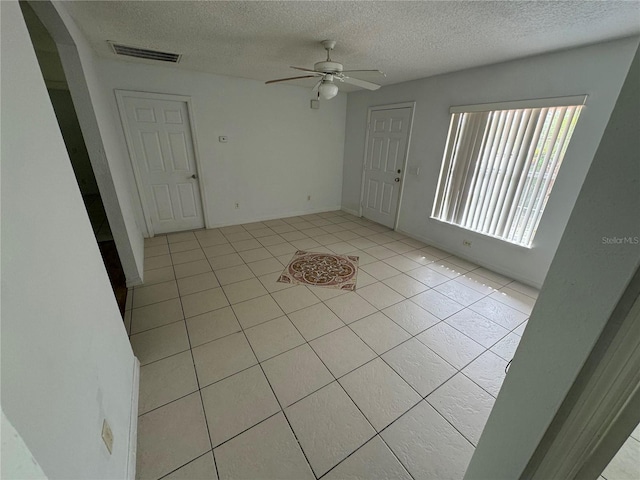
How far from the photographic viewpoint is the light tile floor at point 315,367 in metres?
1.33

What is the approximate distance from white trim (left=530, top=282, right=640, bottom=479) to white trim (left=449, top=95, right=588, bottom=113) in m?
2.87

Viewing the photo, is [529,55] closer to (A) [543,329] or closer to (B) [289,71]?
(B) [289,71]

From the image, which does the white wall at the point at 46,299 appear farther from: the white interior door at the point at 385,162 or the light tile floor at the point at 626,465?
the white interior door at the point at 385,162

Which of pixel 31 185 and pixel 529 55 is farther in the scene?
pixel 529 55

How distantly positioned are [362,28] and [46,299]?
268cm

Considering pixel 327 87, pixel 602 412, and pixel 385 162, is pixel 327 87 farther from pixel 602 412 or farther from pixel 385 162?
pixel 602 412

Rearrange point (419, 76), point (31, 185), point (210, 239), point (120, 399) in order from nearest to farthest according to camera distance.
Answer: point (31, 185)
point (120, 399)
point (419, 76)
point (210, 239)

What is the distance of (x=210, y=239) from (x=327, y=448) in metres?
3.38

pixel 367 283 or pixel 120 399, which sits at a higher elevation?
pixel 120 399

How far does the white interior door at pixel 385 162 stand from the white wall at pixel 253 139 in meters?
0.86

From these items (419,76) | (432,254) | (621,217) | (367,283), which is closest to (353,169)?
(419,76)

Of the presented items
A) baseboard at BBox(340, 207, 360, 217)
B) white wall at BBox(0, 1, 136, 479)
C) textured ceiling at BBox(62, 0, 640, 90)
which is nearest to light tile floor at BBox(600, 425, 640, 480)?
white wall at BBox(0, 1, 136, 479)

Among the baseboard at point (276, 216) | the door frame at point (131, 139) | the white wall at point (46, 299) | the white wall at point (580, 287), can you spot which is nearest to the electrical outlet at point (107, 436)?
the white wall at point (46, 299)

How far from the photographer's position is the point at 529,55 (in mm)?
2568
